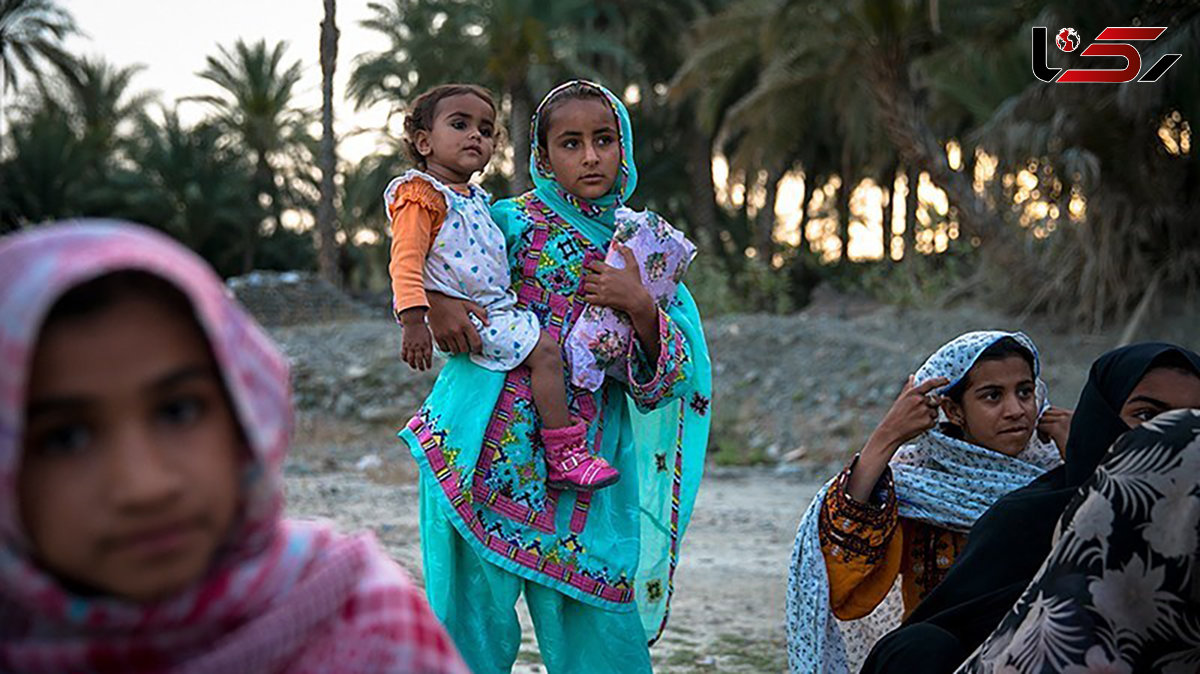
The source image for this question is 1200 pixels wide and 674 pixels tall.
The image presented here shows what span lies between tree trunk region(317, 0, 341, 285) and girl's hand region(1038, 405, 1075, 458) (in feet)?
56.4

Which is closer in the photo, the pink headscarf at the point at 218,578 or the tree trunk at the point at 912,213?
the pink headscarf at the point at 218,578

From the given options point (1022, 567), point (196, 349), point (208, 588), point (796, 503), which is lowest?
point (796, 503)

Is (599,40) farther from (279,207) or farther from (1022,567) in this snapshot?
(1022,567)

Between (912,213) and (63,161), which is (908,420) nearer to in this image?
(912,213)

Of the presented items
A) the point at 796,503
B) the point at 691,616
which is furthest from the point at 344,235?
the point at 691,616

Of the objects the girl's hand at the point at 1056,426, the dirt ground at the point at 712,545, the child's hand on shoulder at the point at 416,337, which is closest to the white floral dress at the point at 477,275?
the child's hand on shoulder at the point at 416,337

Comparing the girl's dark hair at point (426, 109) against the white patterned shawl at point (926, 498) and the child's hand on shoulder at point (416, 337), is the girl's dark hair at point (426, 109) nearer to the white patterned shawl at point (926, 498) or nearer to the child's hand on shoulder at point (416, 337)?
the child's hand on shoulder at point (416, 337)

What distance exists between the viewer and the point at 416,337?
125 inches

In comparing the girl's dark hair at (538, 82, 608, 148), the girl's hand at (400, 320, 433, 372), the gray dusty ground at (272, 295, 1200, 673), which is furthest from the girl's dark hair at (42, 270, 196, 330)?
the gray dusty ground at (272, 295, 1200, 673)

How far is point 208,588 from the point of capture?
1255mm

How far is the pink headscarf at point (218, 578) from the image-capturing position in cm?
114

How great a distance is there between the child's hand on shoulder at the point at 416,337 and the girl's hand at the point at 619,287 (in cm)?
42

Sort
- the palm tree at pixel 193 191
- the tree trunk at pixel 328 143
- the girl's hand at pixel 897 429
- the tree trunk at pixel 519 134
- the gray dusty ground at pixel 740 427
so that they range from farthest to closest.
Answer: the palm tree at pixel 193 191 < the tree trunk at pixel 519 134 < the tree trunk at pixel 328 143 < the gray dusty ground at pixel 740 427 < the girl's hand at pixel 897 429

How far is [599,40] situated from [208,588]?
24.3 m
